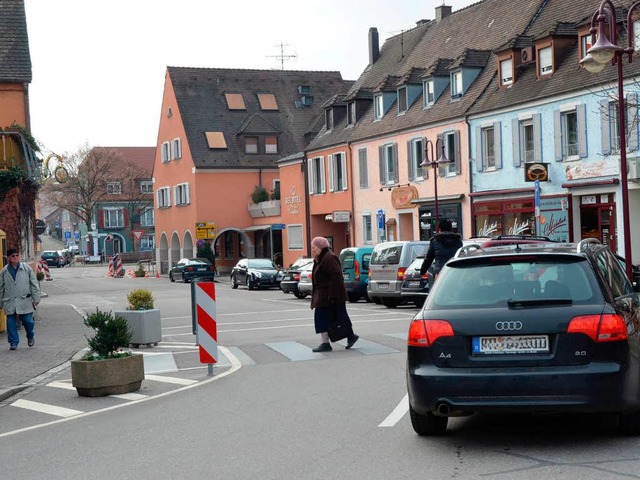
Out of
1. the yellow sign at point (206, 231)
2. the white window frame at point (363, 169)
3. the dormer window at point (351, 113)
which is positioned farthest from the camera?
the yellow sign at point (206, 231)

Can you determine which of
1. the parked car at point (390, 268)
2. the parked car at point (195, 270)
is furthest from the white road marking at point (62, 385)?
the parked car at point (195, 270)

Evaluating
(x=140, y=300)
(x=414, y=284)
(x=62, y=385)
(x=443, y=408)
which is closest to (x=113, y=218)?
(x=414, y=284)

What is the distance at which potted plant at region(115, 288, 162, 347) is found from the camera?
752 inches

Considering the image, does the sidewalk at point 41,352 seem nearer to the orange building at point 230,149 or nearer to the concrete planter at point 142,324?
the concrete planter at point 142,324

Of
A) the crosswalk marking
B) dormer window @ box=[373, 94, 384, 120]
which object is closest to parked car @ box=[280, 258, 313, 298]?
dormer window @ box=[373, 94, 384, 120]

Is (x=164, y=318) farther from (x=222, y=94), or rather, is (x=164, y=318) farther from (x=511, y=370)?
(x=222, y=94)

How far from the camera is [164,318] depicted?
28.5 meters

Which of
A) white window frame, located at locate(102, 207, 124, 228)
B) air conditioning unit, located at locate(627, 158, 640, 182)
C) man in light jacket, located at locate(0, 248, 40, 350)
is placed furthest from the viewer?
white window frame, located at locate(102, 207, 124, 228)

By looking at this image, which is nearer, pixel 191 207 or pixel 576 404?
pixel 576 404

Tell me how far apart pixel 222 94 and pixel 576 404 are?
64169mm

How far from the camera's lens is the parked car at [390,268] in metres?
27.7

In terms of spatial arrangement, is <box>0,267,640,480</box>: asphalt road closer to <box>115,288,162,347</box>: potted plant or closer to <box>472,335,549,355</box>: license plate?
<box>472,335,549,355</box>: license plate

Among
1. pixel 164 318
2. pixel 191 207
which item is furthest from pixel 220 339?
pixel 191 207

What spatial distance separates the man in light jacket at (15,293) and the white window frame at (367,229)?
108ft
